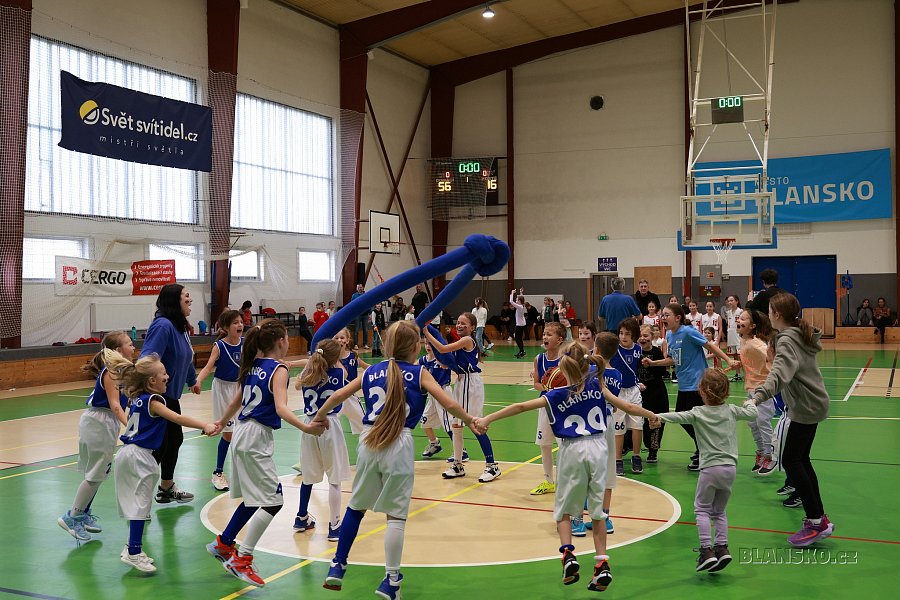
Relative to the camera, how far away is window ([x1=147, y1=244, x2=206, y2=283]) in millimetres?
19781

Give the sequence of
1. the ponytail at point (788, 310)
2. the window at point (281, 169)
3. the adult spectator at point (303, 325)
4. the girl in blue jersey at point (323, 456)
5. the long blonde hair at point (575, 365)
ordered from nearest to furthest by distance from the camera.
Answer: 1. the long blonde hair at point (575, 365)
2. the ponytail at point (788, 310)
3. the girl in blue jersey at point (323, 456)
4. the adult spectator at point (303, 325)
5. the window at point (281, 169)

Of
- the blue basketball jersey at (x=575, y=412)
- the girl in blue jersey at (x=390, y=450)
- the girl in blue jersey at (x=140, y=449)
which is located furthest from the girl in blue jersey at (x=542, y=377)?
the girl in blue jersey at (x=140, y=449)

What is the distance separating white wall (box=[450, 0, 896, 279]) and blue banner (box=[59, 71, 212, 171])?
14.6m

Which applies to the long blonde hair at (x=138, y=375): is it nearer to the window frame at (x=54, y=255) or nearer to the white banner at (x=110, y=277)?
the window frame at (x=54, y=255)

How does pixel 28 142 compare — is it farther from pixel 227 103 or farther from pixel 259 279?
pixel 259 279

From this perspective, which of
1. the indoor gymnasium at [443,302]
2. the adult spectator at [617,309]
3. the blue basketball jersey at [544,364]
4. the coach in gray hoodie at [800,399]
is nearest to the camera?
the indoor gymnasium at [443,302]

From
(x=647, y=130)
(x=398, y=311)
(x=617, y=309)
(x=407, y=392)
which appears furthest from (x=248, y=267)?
(x=407, y=392)

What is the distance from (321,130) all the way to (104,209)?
9.31m

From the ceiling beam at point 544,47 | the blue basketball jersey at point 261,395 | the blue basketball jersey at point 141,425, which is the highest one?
the ceiling beam at point 544,47

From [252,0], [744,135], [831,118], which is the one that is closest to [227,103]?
[252,0]

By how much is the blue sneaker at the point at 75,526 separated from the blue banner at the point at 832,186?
23551mm

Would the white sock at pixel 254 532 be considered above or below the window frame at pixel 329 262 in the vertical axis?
below

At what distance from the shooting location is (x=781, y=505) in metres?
7.27

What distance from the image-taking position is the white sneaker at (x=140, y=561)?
5.64m
